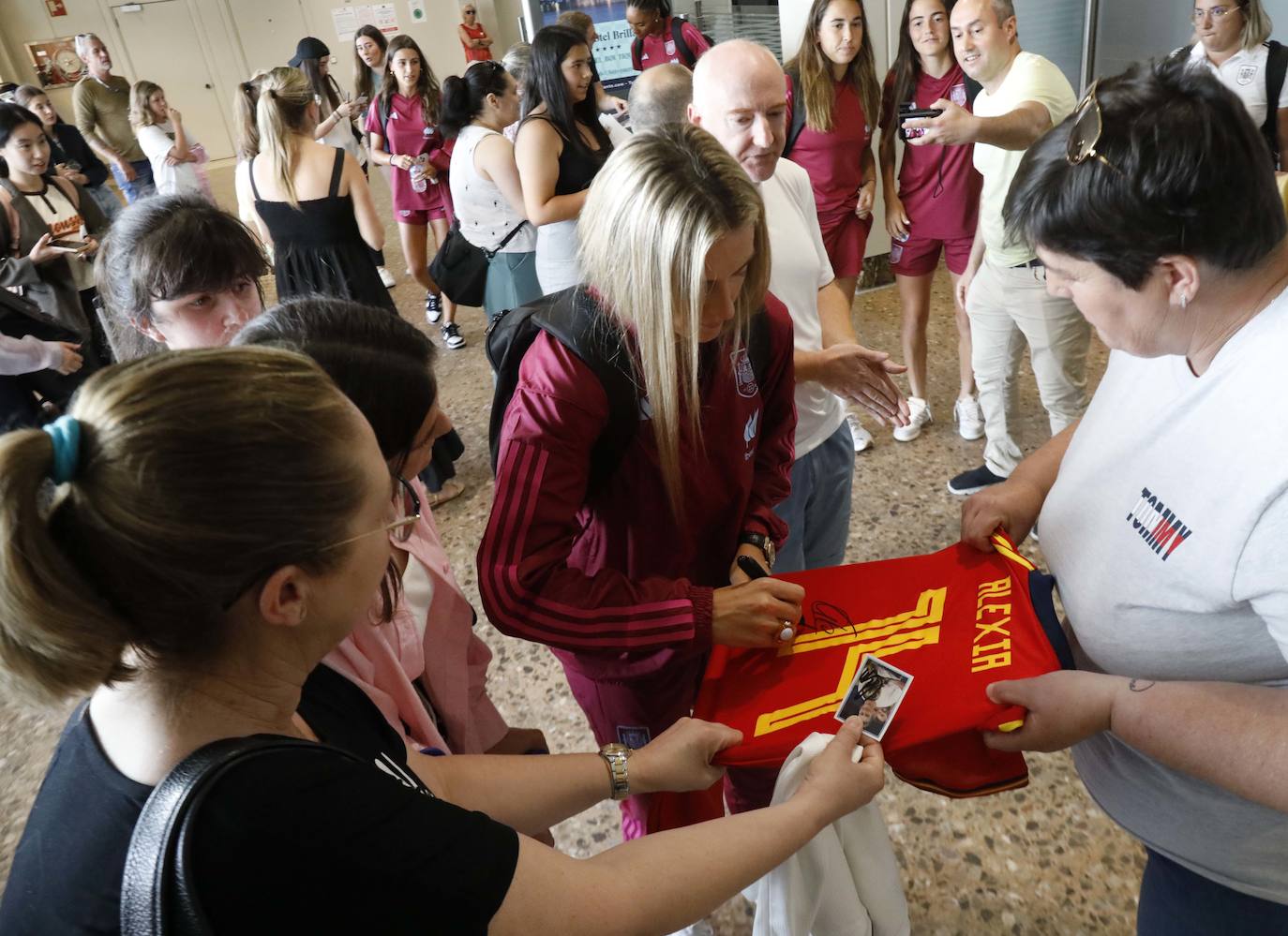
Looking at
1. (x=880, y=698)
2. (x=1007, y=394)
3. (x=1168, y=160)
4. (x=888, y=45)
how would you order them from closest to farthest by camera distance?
(x=1168, y=160) → (x=880, y=698) → (x=1007, y=394) → (x=888, y=45)

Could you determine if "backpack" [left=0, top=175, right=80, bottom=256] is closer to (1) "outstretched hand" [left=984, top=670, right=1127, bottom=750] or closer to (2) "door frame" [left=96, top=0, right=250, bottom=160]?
(1) "outstretched hand" [left=984, top=670, right=1127, bottom=750]

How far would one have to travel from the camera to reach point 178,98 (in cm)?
1179

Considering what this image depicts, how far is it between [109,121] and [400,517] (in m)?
6.85

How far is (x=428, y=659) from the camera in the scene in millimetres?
1384

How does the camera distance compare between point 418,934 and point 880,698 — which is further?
point 880,698

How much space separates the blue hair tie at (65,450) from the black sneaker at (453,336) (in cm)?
447

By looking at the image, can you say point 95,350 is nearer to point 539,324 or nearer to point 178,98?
Answer: point 539,324

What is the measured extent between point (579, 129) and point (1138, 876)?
2857mm

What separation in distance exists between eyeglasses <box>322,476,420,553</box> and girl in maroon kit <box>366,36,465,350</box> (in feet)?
12.9

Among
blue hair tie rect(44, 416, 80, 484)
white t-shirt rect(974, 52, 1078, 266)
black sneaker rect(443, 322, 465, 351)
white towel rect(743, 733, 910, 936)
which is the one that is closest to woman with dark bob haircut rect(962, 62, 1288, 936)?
white towel rect(743, 733, 910, 936)

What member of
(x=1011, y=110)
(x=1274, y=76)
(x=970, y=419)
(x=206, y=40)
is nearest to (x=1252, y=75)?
(x=1274, y=76)

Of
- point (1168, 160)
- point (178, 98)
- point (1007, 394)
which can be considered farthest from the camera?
point (178, 98)

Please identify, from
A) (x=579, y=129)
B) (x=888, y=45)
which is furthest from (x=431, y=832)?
(x=888, y=45)

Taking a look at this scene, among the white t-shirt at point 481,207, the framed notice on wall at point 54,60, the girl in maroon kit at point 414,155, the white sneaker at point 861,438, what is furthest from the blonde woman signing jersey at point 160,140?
the framed notice on wall at point 54,60
